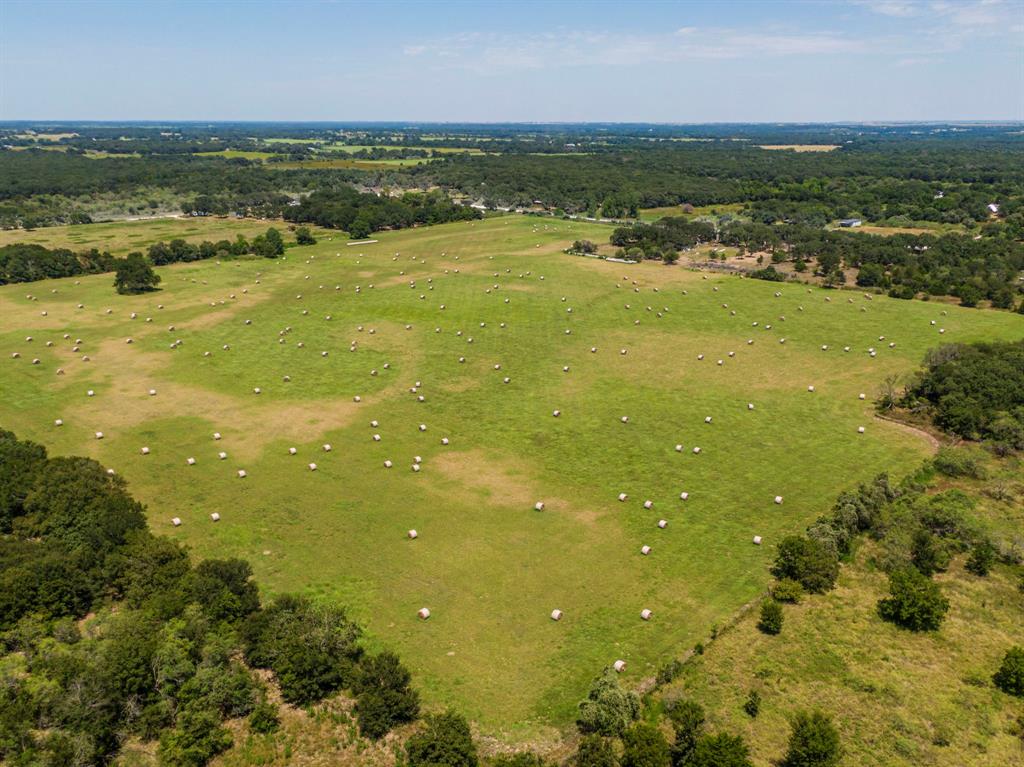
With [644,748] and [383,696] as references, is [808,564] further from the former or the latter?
[383,696]

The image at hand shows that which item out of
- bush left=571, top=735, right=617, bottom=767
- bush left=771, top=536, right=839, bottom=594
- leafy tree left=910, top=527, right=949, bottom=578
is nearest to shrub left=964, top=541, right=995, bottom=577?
leafy tree left=910, top=527, right=949, bottom=578

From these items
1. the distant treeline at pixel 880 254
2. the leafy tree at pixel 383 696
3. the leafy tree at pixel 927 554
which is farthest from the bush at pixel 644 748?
the distant treeline at pixel 880 254

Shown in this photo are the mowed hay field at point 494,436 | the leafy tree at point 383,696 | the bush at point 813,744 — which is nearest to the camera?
the bush at point 813,744

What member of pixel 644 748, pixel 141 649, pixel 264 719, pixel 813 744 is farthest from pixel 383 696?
pixel 813 744

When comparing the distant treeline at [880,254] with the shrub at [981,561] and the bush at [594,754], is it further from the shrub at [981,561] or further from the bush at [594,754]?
the bush at [594,754]

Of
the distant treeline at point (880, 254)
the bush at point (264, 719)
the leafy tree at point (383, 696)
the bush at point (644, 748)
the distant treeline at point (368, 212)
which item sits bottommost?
the bush at point (264, 719)

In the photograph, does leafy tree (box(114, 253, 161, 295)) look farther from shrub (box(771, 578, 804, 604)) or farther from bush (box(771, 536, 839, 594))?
shrub (box(771, 578, 804, 604))
